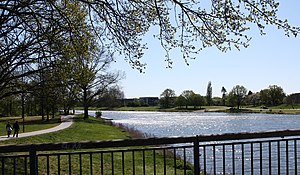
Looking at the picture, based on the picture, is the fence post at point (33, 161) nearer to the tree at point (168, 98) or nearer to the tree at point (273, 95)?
the tree at point (273, 95)

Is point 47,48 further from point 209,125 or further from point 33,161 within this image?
point 209,125

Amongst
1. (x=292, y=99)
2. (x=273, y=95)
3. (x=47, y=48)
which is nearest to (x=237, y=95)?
(x=273, y=95)

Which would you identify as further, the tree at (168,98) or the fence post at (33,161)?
the tree at (168,98)

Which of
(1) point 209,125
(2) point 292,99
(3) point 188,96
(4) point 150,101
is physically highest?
(3) point 188,96

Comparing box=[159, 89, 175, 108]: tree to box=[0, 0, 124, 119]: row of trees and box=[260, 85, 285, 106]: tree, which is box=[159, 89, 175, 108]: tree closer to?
box=[260, 85, 285, 106]: tree

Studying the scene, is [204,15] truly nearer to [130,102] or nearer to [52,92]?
[52,92]

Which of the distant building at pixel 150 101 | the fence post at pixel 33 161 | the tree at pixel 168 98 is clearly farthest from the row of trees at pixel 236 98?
the fence post at pixel 33 161

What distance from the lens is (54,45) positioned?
1555cm

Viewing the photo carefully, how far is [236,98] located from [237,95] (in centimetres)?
302

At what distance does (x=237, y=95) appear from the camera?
4707 inches

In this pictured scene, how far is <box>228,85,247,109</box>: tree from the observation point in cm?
11681

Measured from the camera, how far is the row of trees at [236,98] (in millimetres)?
117062

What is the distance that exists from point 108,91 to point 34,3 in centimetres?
5370

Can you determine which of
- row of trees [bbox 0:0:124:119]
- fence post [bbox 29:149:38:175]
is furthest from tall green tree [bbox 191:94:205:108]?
fence post [bbox 29:149:38:175]
